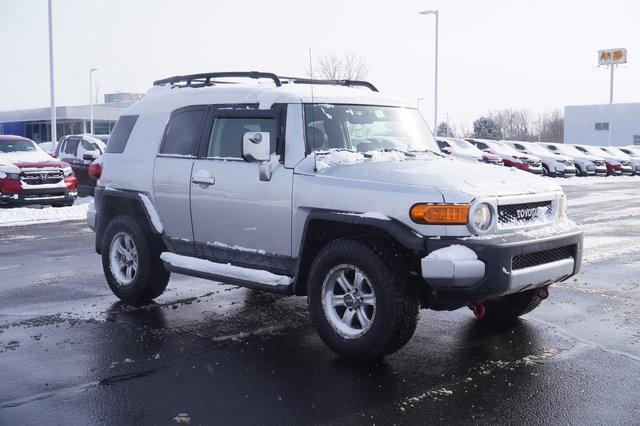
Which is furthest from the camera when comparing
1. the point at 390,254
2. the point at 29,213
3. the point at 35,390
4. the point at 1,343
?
the point at 29,213

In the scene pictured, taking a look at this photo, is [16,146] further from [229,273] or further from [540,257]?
[540,257]

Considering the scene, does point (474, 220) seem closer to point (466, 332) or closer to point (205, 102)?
point (466, 332)

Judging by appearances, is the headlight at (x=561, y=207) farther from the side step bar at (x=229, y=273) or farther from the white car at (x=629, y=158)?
the white car at (x=629, y=158)

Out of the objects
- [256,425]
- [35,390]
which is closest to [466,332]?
[256,425]

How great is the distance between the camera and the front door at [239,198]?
596 centimetres

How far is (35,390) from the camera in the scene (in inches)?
190

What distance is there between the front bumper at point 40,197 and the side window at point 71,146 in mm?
3814

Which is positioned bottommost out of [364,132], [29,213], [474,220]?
[29,213]

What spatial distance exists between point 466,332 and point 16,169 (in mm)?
13277

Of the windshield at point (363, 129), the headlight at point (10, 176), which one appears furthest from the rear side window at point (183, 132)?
the headlight at point (10, 176)

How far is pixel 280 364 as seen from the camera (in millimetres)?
5398

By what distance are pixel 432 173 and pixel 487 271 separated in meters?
0.87

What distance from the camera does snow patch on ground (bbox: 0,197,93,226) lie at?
1563 centimetres

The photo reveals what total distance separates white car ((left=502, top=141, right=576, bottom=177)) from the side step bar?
1168 inches
